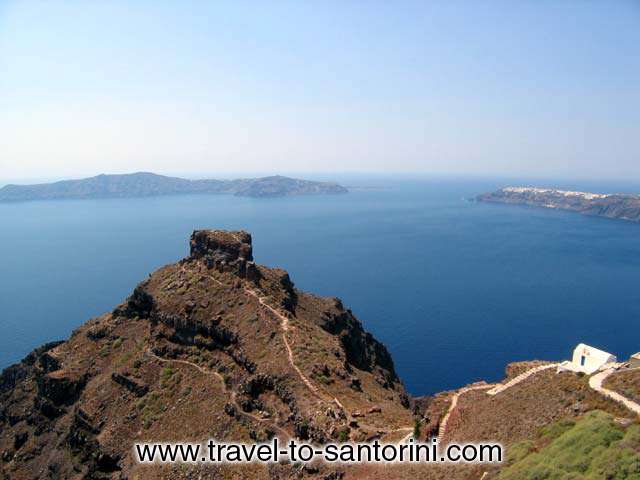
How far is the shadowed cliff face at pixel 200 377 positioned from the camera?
39.5 metres

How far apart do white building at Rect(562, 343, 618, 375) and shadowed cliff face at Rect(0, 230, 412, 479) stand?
12359 mm

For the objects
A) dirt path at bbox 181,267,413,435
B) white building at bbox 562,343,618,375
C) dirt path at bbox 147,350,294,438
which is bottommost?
dirt path at bbox 147,350,294,438

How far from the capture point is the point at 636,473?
1759cm

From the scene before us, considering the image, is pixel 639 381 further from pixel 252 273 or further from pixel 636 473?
pixel 252 273

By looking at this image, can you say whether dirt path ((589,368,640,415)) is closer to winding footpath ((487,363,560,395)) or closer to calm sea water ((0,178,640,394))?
winding footpath ((487,363,560,395))

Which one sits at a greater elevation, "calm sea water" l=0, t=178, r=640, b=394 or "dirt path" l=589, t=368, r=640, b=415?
"dirt path" l=589, t=368, r=640, b=415

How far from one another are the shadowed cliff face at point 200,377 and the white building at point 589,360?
12359 mm

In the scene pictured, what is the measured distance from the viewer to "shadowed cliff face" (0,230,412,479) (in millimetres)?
39500

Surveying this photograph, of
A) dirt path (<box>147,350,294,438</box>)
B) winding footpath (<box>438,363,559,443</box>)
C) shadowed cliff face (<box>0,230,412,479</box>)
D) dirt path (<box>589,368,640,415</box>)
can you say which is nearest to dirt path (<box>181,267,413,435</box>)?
shadowed cliff face (<box>0,230,412,479</box>)

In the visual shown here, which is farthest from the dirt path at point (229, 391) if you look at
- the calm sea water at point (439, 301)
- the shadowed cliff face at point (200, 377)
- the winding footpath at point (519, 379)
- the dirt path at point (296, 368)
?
the calm sea water at point (439, 301)

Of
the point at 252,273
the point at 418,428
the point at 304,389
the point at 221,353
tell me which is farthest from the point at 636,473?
the point at 252,273

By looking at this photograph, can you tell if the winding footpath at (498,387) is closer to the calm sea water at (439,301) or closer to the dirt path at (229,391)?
the dirt path at (229,391)

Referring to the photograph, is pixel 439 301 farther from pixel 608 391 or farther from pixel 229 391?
pixel 608 391

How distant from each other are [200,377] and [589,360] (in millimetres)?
35204
